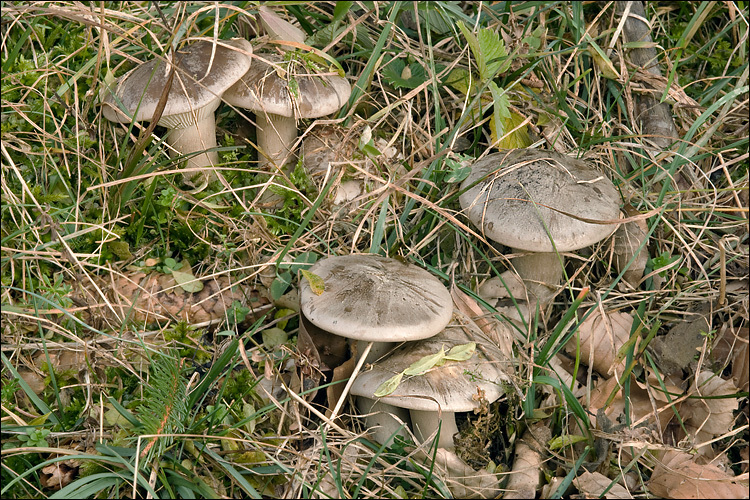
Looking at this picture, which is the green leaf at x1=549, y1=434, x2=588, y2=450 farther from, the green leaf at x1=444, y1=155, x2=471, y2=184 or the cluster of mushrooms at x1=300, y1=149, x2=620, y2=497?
the green leaf at x1=444, y1=155, x2=471, y2=184

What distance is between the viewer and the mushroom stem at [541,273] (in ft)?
8.74

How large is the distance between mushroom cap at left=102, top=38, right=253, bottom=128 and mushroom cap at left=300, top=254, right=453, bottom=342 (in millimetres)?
834

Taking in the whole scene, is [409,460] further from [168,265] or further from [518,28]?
[518,28]

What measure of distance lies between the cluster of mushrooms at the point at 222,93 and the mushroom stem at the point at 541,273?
3.44ft

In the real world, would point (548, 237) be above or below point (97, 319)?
above

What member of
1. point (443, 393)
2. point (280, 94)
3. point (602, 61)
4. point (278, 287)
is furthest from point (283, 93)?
point (602, 61)

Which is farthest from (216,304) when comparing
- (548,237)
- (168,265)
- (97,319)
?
(548,237)

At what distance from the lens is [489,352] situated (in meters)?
2.29

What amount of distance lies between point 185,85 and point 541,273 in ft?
5.33

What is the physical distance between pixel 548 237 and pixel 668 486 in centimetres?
91

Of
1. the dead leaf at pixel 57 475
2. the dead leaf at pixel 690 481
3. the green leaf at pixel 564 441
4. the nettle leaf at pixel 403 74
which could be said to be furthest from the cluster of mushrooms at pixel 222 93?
the dead leaf at pixel 690 481

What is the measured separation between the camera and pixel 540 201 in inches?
95.6

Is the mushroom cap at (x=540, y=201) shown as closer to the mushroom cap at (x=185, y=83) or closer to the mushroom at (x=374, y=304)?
the mushroom at (x=374, y=304)

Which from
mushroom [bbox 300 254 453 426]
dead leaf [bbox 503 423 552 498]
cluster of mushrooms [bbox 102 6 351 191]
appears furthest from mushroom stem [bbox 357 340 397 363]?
cluster of mushrooms [bbox 102 6 351 191]
